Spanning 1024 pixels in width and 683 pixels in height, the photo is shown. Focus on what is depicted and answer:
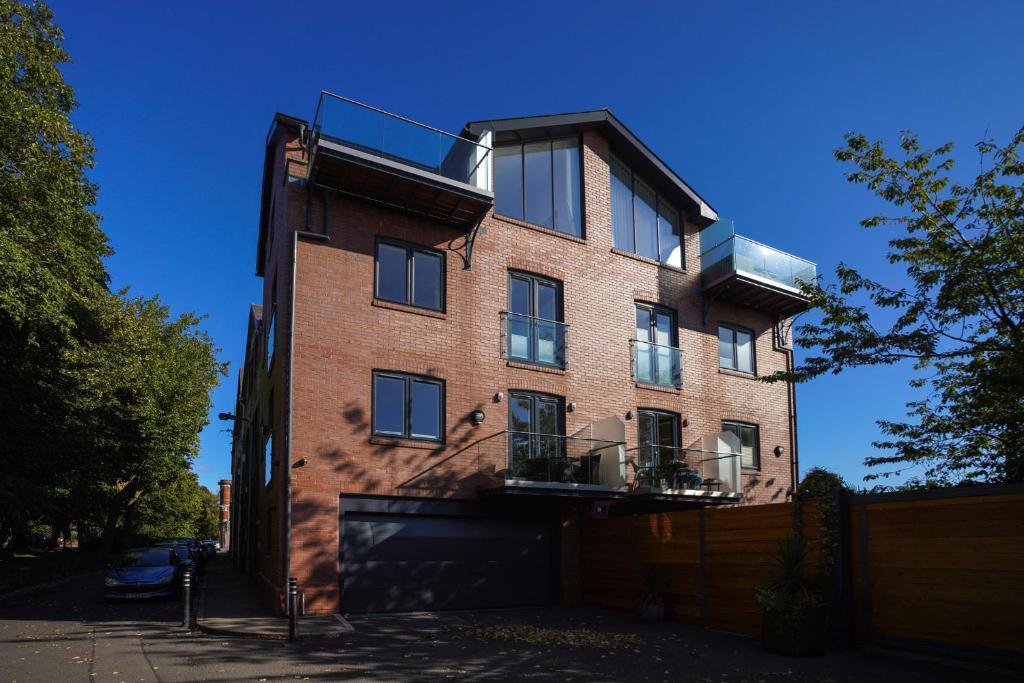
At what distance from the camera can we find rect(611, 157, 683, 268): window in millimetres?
20219

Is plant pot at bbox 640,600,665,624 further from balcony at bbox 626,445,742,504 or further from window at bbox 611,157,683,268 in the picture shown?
window at bbox 611,157,683,268

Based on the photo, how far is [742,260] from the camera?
66.8 feet

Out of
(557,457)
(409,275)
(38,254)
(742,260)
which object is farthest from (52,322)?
(742,260)

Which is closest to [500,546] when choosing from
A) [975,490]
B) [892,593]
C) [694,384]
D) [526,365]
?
[526,365]

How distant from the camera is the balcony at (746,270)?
20.3 m

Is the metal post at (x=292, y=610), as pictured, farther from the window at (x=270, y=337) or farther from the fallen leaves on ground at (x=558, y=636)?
the window at (x=270, y=337)

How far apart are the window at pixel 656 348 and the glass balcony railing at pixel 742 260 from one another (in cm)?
177

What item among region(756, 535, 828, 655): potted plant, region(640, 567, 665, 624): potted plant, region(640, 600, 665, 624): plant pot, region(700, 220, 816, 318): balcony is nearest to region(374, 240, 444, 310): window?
region(640, 567, 665, 624): potted plant

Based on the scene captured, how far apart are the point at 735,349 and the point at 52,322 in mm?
17033

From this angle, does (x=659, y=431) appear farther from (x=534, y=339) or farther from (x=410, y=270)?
(x=410, y=270)

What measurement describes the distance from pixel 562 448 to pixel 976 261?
8861 millimetres

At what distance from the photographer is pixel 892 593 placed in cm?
1042

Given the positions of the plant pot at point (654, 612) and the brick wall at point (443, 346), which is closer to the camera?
the plant pot at point (654, 612)

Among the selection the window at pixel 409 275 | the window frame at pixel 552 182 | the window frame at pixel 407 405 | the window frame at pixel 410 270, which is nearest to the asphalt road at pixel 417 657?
the window frame at pixel 407 405
